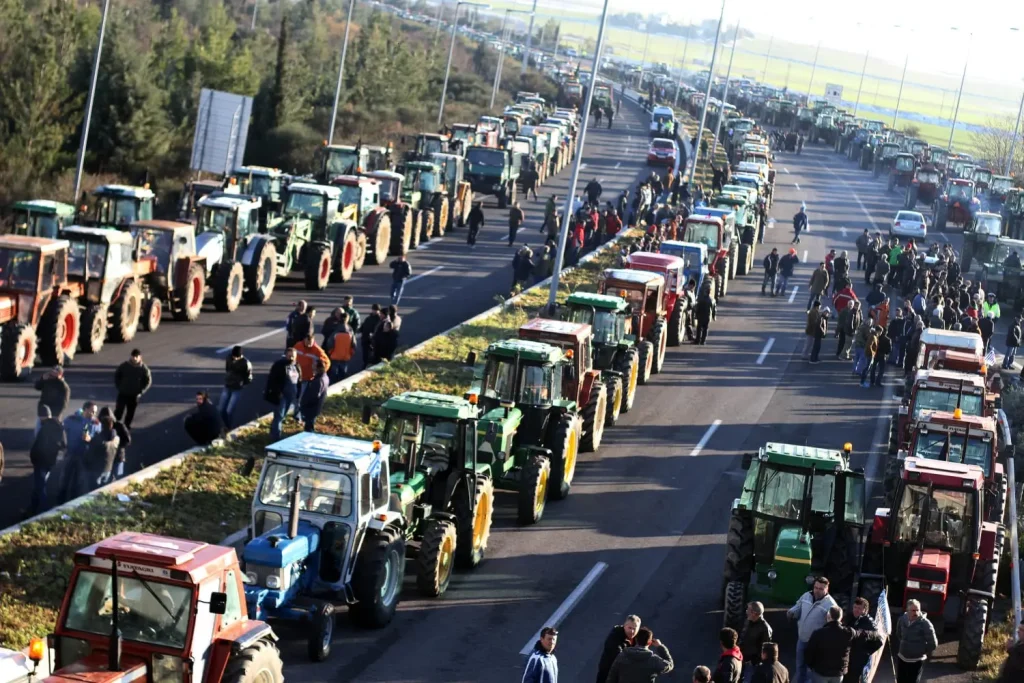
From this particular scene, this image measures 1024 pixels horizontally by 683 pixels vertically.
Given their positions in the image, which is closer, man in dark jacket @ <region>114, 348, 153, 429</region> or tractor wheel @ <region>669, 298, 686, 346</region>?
man in dark jacket @ <region>114, 348, 153, 429</region>

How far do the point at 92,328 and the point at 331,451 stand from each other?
11478 millimetres

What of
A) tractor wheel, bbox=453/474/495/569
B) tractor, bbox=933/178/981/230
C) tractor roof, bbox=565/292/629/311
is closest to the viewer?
tractor wheel, bbox=453/474/495/569

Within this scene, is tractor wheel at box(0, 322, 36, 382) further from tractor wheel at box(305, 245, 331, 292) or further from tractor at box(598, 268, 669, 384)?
tractor wheel at box(305, 245, 331, 292)

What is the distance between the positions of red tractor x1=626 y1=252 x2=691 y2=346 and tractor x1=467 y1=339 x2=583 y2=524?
10175mm

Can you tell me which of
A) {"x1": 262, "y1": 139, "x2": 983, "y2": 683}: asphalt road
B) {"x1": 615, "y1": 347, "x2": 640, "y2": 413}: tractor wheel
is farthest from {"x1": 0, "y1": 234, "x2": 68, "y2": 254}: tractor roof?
{"x1": 615, "y1": 347, "x2": 640, "y2": 413}: tractor wheel

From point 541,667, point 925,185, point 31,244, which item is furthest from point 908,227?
point 541,667

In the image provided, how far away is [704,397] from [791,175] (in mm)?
48012

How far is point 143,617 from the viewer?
11016 millimetres

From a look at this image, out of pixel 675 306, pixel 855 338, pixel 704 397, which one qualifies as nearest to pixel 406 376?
pixel 704 397

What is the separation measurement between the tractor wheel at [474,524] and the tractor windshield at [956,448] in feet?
19.5

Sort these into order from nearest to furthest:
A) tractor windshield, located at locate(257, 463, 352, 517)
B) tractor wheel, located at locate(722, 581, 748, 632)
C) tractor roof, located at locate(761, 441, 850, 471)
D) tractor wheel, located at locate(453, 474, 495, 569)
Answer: tractor windshield, located at locate(257, 463, 352, 517), tractor wheel, located at locate(722, 581, 748, 632), tractor roof, located at locate(761, 441, 850, 471), tractor wheel, located at locate(453, 474, 495, 569)

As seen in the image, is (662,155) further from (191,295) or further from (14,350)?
(14,350)

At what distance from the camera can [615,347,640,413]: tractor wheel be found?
2556 centimetres

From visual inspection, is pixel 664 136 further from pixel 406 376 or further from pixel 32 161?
pixel 406 376
